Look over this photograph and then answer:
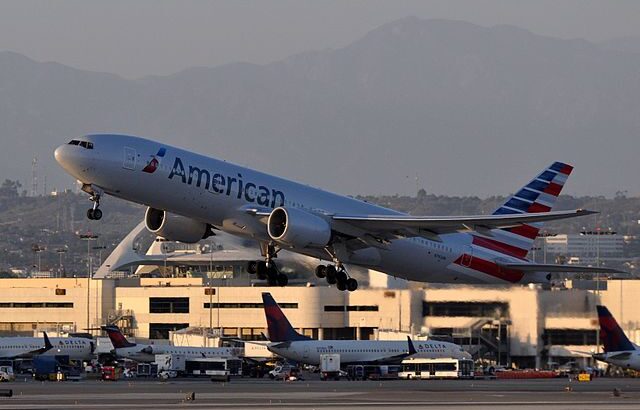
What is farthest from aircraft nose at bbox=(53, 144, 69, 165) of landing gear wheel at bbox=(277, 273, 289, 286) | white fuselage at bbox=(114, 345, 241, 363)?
white fuselage at bbox=(114, 345, 241, 363)

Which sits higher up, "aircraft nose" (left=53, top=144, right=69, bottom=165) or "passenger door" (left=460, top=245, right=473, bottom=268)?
"aircraft nose" (left=53, top=144, right=69, bottom=165)

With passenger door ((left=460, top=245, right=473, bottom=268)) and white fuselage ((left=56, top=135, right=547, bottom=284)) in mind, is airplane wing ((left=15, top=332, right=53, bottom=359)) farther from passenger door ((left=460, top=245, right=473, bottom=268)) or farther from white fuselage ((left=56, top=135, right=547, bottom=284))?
passenger door ((left=460, top=245, right=473, bottom=268))

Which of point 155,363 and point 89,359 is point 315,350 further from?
point 89,359

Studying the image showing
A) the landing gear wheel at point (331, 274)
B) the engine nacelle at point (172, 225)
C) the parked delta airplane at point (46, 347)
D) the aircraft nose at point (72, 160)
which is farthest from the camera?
the parked delta airplane at point (46, 347)

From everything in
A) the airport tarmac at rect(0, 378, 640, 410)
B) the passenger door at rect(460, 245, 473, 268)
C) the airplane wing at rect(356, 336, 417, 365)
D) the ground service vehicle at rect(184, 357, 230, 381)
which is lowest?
the airport tarmac at rect(0, 378, 640, 410)

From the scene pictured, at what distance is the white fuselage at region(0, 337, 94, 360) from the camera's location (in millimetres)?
113312

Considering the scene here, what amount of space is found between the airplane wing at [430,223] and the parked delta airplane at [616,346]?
22.9 metres

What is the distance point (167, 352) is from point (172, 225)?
39.1 meters

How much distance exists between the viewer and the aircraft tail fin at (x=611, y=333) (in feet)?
296

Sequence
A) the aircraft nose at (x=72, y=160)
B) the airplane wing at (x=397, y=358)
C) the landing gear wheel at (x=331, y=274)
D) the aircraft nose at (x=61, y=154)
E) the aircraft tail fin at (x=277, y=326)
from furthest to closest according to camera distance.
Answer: the aircraft tail fin at (x=277, y=326) → the airplane wing at (x=397, y=358) → the landing gear wheel at (x=331, y=274) → the aircraft nose at (x=61, y=154) → the aircraft nose at (x=72, y=160)

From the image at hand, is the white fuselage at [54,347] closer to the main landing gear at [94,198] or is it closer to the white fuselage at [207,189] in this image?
the white fuselage at [207,189]

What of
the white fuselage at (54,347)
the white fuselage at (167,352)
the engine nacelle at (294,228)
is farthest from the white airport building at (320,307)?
the engine nacelle at (294,228)

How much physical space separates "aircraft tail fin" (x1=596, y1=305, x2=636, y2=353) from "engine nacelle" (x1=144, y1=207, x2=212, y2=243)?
30.8m

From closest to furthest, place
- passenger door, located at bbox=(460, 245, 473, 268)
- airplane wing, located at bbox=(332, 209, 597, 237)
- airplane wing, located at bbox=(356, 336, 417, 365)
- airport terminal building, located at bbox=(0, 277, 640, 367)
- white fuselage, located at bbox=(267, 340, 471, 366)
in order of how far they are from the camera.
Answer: airplane wing, located at bbox=(332, 209, 597, 237)
passenger door, located at bbox=(460, 245, 473, 268)
airport terminal building, located at bbox=(0, 277, 640, 367)
airplane wing, located at bbox=(356, 336, 417, 365)
white fuselage, located at bbox=(267, 340, 471, 366)
